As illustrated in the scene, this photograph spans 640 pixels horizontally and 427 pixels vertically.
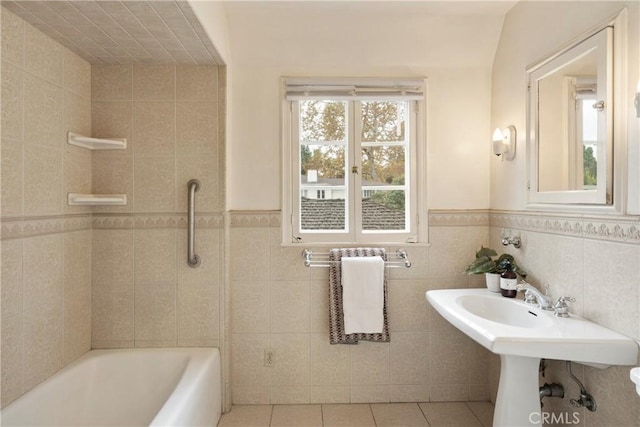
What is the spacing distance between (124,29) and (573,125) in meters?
2.10

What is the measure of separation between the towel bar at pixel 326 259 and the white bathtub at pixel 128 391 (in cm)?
77

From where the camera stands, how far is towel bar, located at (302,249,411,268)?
2.34 metres

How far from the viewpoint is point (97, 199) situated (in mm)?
2068

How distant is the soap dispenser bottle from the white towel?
27.6 inches

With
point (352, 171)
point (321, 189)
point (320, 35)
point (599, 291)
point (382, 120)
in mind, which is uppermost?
point (320, 35)

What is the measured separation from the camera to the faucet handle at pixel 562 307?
1677 millimetres

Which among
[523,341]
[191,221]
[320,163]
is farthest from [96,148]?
[523,341]

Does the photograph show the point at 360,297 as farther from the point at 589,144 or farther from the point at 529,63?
the point at 529,63

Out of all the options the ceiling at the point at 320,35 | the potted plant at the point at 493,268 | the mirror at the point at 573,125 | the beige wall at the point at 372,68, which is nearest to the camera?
the mirror at the point at 573,125

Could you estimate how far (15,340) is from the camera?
1623mm

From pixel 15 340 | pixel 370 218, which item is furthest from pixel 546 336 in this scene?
pixel 15 340

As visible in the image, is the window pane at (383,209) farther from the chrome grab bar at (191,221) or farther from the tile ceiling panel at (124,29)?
the tile ceiling panel at (124,29)

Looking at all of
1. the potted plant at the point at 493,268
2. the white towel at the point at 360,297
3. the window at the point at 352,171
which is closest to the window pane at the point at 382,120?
the window at the point at 352,171

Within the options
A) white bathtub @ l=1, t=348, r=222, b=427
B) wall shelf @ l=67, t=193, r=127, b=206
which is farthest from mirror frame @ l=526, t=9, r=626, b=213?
wall shelf @ l=67, t=193, r=127, b=206
